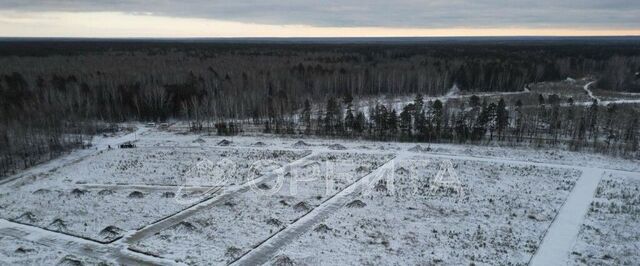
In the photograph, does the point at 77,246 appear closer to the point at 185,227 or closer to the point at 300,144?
the point at 185,227

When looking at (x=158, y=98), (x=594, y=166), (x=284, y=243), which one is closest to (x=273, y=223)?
(x=284, y=243)

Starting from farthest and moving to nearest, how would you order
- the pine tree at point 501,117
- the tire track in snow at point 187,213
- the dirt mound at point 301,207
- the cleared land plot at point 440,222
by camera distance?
the pine tree at point 501,117
the dirt mound at point 301,207
the tire track in snow at point 187,213
the cleared land plot at point 440,222

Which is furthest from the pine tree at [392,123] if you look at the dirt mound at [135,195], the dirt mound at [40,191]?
the dirt mound at [40,191]

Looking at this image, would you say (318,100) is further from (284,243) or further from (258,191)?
(284,243)

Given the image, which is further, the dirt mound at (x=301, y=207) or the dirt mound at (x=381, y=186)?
the dirt mound at (x=381, y=186)

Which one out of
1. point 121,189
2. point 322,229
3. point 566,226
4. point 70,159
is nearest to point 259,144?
point 121,189

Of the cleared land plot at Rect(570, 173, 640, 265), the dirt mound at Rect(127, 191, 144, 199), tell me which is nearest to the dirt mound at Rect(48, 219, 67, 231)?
the dirt mound at Rect(127, 191, 144, 199)

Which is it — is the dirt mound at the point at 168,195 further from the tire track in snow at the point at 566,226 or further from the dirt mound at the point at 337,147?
the tire track in snow at the point at 566,226

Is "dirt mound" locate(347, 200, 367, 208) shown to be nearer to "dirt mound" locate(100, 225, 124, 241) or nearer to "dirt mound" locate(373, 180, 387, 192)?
"dirt mound" locate(373, 180, 387, 192)
